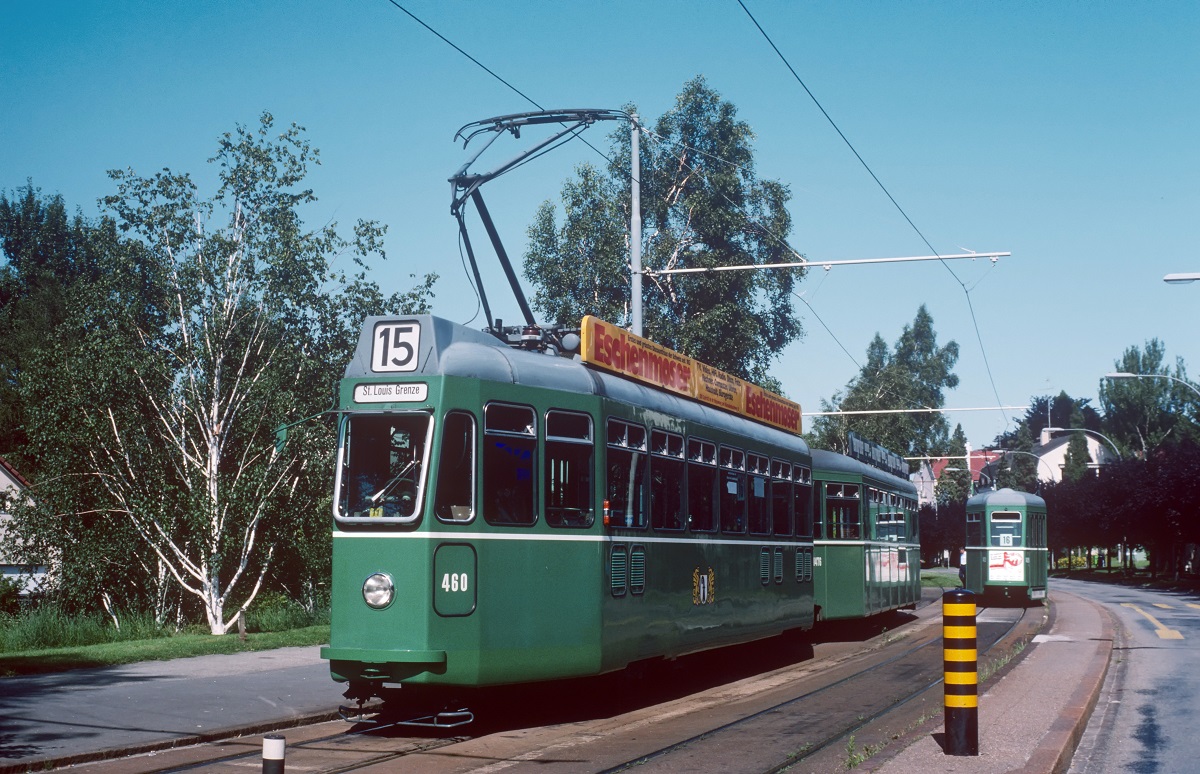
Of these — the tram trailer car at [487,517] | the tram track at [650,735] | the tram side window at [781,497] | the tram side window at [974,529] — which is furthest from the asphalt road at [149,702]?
the tram side window at [974,529]

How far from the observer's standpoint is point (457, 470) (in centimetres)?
1039

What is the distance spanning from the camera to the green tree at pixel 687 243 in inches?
1674

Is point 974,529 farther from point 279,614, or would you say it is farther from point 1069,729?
point 1069,729

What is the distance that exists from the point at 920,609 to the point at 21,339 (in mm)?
36143

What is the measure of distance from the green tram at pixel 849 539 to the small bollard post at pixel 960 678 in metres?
11.8

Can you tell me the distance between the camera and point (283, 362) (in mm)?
23234

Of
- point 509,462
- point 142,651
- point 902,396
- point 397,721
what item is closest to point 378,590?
point 509,462

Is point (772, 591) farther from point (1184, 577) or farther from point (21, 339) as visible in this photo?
point (1184, 577)

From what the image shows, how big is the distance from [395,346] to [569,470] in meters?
1.86

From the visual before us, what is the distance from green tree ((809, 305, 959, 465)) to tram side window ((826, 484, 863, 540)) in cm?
1469

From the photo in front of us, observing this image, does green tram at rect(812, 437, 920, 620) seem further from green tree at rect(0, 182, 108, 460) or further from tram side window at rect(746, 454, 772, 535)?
green tree at rect(0, 182, 108, 460)

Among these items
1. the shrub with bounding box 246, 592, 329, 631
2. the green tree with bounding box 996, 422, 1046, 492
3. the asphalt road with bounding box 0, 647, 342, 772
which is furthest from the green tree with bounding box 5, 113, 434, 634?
the green tree with bounding box 996, 422, 1046, 492

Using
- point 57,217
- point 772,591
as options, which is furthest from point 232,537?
point 57,217

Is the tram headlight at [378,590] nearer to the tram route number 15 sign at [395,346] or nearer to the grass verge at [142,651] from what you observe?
the tram route number 15 sign at [395,346]
